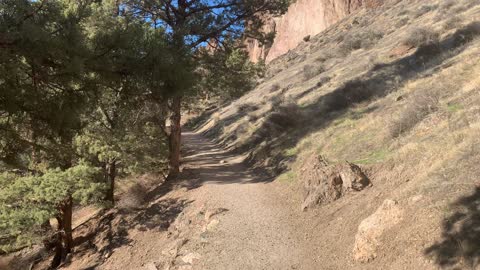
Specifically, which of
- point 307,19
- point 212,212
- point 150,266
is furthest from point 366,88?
point 307,19

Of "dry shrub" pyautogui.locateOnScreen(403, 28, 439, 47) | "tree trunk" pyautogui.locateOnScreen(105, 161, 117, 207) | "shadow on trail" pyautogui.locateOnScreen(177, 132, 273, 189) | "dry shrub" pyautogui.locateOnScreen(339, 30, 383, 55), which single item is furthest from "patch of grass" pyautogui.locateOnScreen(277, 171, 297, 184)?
"dry shrub" pyautogui.locateOnScreen(339, 30, 383, 55)

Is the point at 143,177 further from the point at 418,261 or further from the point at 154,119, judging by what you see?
the point at 418,261

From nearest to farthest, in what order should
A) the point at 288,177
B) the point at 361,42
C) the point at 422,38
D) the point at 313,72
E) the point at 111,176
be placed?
the point at 288,177 < the point at 111,176 < the point at 422,38 < the point at 313,72 < the point at 361,42

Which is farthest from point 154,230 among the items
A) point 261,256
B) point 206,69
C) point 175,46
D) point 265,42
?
point 265,42

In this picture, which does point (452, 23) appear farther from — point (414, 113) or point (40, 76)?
point (40, 76)

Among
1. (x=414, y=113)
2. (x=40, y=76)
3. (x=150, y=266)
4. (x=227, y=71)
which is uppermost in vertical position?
(x=40, y=76)

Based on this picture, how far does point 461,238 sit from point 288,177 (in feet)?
22.2

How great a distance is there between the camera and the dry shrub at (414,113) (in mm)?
9938

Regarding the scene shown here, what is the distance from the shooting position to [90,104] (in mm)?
7719

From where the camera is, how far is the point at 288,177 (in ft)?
38.4

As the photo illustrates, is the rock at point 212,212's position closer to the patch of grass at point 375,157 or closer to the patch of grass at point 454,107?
the patch of grass at point 375,157

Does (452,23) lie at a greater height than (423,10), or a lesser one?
lesser

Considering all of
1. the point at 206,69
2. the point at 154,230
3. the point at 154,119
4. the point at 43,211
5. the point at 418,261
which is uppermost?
the point at 206,69

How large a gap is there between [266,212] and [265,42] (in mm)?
8158
